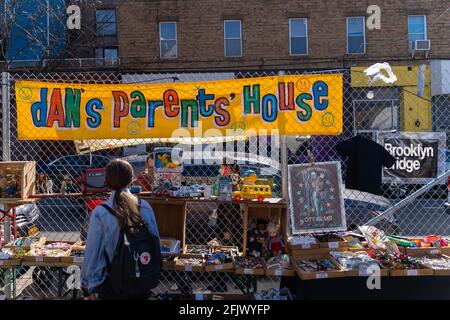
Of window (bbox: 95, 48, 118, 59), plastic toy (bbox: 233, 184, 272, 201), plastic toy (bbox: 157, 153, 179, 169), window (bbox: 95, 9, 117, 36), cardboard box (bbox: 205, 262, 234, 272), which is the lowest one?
cardboard box (bbox: 205, 262, 234, 272)

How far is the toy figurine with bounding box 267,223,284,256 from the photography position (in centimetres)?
474

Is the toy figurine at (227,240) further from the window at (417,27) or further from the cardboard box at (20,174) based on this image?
the window at (417,27)

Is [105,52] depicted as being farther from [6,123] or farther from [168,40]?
[6,123]

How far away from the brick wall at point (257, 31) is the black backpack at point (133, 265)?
16763mm

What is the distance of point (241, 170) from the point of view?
303 inches

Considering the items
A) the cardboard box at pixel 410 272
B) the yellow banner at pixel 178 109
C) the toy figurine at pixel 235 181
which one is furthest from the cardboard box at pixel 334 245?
the yellow banner at pixel 178 109

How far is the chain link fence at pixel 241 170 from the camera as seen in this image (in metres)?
5.62

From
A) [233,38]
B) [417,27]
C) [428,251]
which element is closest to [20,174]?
Result: [428,251]

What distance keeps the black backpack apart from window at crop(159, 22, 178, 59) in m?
17.2

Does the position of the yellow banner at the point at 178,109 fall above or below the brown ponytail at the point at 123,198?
above

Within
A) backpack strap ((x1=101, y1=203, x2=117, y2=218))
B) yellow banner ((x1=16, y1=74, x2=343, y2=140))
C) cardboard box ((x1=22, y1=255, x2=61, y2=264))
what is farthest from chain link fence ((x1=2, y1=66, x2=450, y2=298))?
backpack strap ((x1=101, y1=203, x2=117, y2=218))

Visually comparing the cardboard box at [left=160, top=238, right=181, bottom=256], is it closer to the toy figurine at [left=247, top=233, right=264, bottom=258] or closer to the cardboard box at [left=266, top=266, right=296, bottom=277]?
the toy figurine at [left=247, top=233, right=264, bottom=258]
